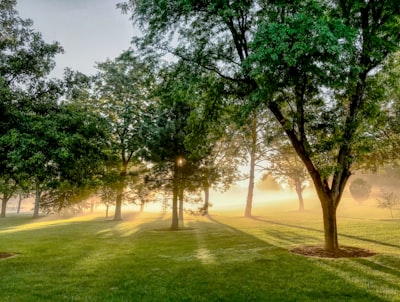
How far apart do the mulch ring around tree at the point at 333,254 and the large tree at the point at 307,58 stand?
0.44 meters

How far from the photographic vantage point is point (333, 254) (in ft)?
46.5

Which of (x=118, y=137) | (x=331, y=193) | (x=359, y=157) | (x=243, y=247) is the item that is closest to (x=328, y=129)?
(x=359, y=157)

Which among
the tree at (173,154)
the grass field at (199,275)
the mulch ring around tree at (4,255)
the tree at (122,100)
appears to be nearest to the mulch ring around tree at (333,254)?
the grass field at (199,275)

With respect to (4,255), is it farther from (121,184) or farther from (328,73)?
(328,73)

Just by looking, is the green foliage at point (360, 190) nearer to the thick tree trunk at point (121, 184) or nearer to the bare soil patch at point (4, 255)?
the thick tree trunk at point (121, 184)

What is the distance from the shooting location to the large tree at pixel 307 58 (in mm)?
11156

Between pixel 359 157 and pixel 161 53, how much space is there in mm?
10658

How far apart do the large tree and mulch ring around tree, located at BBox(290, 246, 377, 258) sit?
1.44 feet

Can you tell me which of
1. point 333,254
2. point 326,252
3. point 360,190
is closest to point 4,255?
point 326,252

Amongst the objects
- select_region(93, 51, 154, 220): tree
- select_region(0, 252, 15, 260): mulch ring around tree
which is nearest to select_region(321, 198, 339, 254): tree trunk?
select_region(0, 252, 15, 260): mulch ring around tree

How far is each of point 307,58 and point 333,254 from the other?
8.81 m

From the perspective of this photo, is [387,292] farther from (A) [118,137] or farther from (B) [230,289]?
(A) [118,137]

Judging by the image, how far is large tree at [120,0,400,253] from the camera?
1116cm

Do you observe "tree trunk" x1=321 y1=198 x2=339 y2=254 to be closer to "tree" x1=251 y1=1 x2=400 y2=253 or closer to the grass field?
"tree" x1=251 y1=1 x2=400 y2=253
